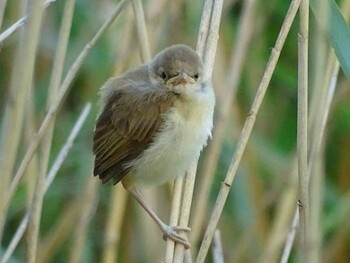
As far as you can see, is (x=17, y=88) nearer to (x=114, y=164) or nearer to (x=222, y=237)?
(x=114, y=164)

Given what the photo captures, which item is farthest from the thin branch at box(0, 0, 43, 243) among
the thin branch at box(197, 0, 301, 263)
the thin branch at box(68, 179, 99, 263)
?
the thin branch at box(68, 179, 99, 263)

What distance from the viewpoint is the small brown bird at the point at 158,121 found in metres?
2.01

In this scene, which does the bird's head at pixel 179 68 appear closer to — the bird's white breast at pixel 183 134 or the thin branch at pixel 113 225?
the bird's white breast at pixel 183 134

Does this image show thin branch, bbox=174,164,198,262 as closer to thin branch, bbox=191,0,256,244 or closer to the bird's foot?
the bird's foot

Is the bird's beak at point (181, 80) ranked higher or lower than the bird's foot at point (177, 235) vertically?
higher

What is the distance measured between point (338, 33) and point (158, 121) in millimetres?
482

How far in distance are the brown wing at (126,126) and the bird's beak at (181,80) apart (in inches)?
1.2

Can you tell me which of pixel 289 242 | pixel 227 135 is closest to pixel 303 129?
pixel 289 242

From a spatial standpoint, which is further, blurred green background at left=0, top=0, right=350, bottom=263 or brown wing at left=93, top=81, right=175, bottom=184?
blurred green background at left=0, top=0, right=350, bottom=263

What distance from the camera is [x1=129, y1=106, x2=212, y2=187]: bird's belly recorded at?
79.1 inches

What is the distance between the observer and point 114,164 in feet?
6.84

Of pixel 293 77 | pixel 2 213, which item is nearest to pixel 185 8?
pixel 293 77

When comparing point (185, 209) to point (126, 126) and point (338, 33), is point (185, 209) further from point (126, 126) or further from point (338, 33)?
point (338, 33)

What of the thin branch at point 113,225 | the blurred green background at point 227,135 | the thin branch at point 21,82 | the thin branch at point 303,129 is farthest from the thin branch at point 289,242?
the thin branch at point 21,82
